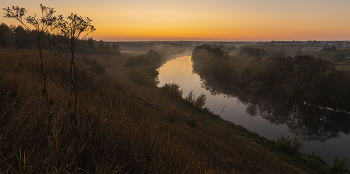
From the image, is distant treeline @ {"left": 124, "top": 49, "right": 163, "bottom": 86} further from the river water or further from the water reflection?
the water reflection

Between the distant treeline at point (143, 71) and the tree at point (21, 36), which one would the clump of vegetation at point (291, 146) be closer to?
the distant treeline at point (143, 71)

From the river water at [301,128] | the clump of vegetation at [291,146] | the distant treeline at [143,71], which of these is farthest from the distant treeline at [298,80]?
the distant treeline at [143,71]

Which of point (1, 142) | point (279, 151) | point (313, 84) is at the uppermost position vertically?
point (1, 142)

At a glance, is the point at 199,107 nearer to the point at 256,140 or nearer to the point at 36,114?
the point at 256,140

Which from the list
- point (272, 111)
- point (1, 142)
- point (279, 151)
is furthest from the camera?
point (272, 111)

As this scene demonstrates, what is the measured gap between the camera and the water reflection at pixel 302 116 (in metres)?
19.5

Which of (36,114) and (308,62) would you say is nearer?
(36,114)

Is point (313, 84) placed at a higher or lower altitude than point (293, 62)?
lower

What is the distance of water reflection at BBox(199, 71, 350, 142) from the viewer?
63.9 ft

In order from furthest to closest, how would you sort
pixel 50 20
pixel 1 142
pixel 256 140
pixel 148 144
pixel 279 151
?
pixel 256 140 → pixel 279 151 → pixel 148 144 → pixel 50 20 → pixel 1 142

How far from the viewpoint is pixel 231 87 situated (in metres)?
37.4

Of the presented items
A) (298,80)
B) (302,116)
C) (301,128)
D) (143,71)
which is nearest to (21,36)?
(143,71)

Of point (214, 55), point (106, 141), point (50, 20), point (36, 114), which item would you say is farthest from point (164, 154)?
point (214, 55)

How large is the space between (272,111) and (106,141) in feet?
88.0
